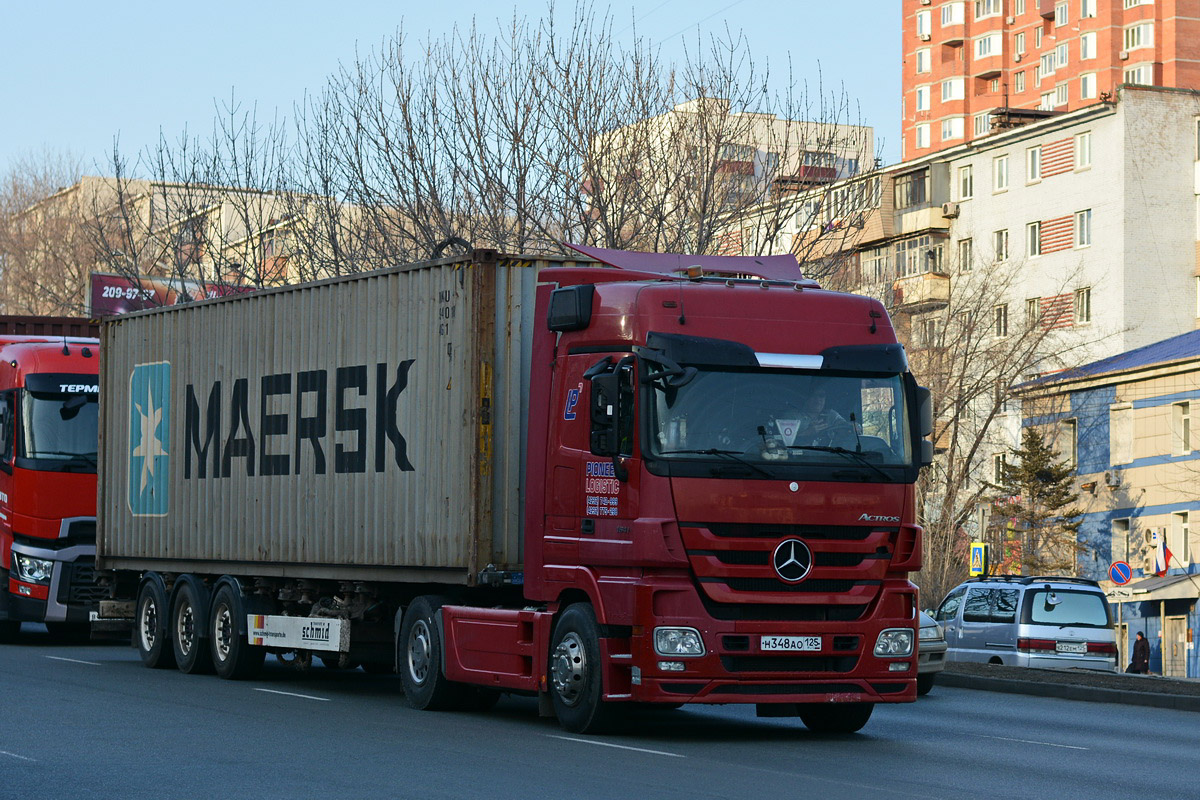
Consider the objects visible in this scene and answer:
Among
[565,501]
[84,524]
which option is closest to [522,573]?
[565,501]

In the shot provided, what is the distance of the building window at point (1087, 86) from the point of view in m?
98.1

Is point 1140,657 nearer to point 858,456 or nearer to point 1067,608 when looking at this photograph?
point 1067,608

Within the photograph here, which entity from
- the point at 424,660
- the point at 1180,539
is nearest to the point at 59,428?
the point at 424,660

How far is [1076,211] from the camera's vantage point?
219 ft

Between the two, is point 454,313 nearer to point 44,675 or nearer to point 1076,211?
point 44,675

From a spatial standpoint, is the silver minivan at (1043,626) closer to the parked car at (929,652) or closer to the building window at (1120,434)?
the parked car at (929,652)

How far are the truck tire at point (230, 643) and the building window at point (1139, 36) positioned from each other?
83.6 m

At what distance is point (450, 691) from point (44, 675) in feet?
18.0

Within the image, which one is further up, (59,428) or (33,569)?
(59,428)

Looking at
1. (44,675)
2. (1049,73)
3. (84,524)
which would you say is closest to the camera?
(44,675)

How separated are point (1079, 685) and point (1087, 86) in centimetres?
8191

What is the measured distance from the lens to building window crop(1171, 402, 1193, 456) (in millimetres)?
49750

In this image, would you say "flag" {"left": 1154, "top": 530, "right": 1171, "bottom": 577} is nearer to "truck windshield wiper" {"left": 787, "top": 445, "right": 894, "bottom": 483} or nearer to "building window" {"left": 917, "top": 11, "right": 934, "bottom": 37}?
"truck windshield wiper" {"left": 787, "top": 445, "right": 894, "bottom": 483}

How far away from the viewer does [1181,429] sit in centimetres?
5016
